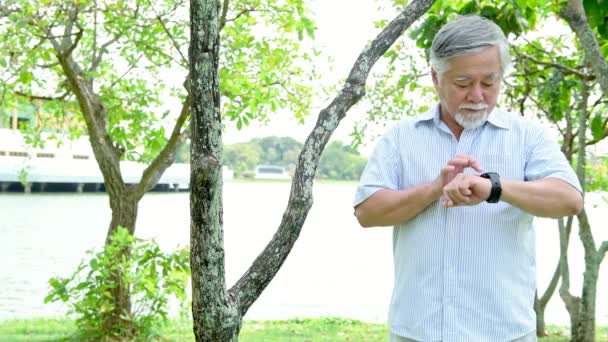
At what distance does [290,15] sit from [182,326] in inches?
122

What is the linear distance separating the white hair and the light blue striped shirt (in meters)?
0.14

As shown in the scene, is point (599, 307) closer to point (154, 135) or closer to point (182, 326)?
point (182, 326)

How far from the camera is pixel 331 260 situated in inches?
728

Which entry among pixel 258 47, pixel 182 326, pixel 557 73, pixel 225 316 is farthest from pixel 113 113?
pixel 225 316

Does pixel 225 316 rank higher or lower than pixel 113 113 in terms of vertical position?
lower

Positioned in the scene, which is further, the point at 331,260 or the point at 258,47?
the point at 331,260

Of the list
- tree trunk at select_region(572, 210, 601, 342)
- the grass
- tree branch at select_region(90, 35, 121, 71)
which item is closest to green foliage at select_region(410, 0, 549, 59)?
tree trunk at select_region(572, 210, 601, 342)

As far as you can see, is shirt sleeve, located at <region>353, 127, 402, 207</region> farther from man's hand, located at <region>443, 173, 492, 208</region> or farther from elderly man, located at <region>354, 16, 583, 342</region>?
man's hand, located at <region>443, 173, 492, 208</region>

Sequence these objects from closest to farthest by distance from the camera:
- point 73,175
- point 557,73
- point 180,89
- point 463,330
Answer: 1. point 463,330
2. point 557,73
3. point 180,89
4. point 73,175

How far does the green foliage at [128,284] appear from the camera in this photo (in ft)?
18.2

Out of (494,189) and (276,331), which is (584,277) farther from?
(494,189)

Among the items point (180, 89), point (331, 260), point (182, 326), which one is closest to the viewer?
point (180, 89)

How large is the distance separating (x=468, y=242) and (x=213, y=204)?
0.55 meters

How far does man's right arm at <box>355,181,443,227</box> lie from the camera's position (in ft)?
5.79
